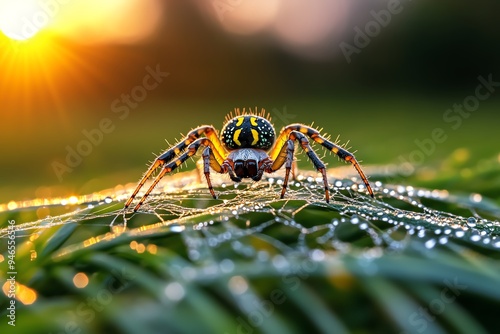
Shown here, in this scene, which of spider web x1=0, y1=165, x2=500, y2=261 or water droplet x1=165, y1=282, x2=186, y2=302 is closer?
water droplet x1=165, y1=282, x2=186, y2=302

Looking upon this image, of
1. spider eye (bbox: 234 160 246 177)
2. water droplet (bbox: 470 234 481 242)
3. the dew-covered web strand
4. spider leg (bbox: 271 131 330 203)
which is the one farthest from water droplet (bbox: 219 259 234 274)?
spider eye (bbox: 234 160 246 177)

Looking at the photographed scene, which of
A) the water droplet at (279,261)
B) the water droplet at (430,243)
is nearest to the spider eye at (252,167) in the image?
the water droplet at (430,243)

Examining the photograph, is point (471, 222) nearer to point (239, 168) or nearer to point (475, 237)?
point (475, 237)

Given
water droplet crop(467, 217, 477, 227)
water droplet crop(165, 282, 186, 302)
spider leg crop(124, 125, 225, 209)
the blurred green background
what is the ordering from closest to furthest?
water droplet crop(165, 282, 186, 302) < water droplet crop(467, 217, 477, 227) < spider leg crop(124, 125, 225, 209) < the blurred green background

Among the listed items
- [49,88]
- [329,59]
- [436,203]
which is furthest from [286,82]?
[436,203]

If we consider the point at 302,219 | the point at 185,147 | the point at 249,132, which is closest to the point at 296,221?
the point at 302,219

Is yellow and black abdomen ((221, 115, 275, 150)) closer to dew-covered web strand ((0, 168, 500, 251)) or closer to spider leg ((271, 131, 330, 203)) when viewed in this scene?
spider leg ((271, 131, 330, 203))

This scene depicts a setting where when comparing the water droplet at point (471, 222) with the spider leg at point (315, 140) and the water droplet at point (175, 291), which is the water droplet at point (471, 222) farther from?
the spider leg at point (315, 140)
